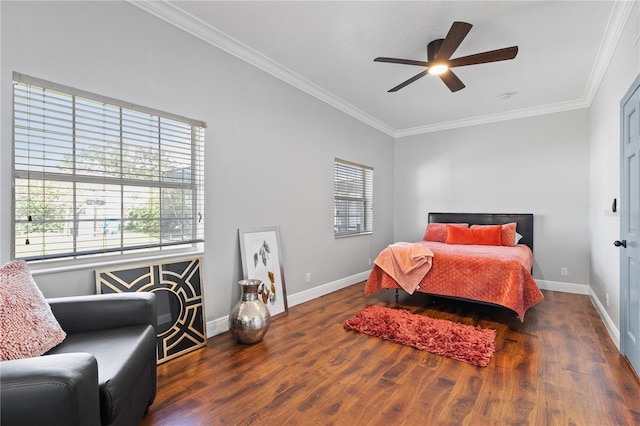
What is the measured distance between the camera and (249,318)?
2.67 m

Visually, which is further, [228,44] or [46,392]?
[228,44]

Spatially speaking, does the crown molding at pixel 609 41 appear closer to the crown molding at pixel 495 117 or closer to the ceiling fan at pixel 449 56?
the crown molding at pixel 495 117

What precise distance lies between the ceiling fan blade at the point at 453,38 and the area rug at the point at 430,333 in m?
2.41

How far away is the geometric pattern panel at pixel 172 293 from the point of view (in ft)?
7.45

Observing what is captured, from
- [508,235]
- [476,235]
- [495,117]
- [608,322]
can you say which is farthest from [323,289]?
[495,117]

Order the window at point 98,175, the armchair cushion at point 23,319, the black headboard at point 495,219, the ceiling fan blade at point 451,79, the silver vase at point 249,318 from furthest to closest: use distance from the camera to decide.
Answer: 1. the black headboard at point 495,219
2. the ceiling fan blade at point 451,79
3. the silver vase at point 249,318
4. the window at point 98,175
5. the armchair cushion at point 23,319

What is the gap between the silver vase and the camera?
2.66 meters

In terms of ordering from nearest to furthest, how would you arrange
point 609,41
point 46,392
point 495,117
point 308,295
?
point 46,392, point 609,41, point 308,295, point 495,117

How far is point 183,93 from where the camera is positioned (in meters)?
2.67

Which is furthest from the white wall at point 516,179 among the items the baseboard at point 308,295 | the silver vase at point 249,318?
the silver vase at point 249,318

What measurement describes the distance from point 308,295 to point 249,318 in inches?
56.2

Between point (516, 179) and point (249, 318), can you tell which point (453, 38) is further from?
point (516, 179)

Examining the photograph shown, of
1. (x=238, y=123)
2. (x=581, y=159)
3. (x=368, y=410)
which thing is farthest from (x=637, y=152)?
(x=238, y=123)

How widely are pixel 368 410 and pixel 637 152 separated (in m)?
2.46
